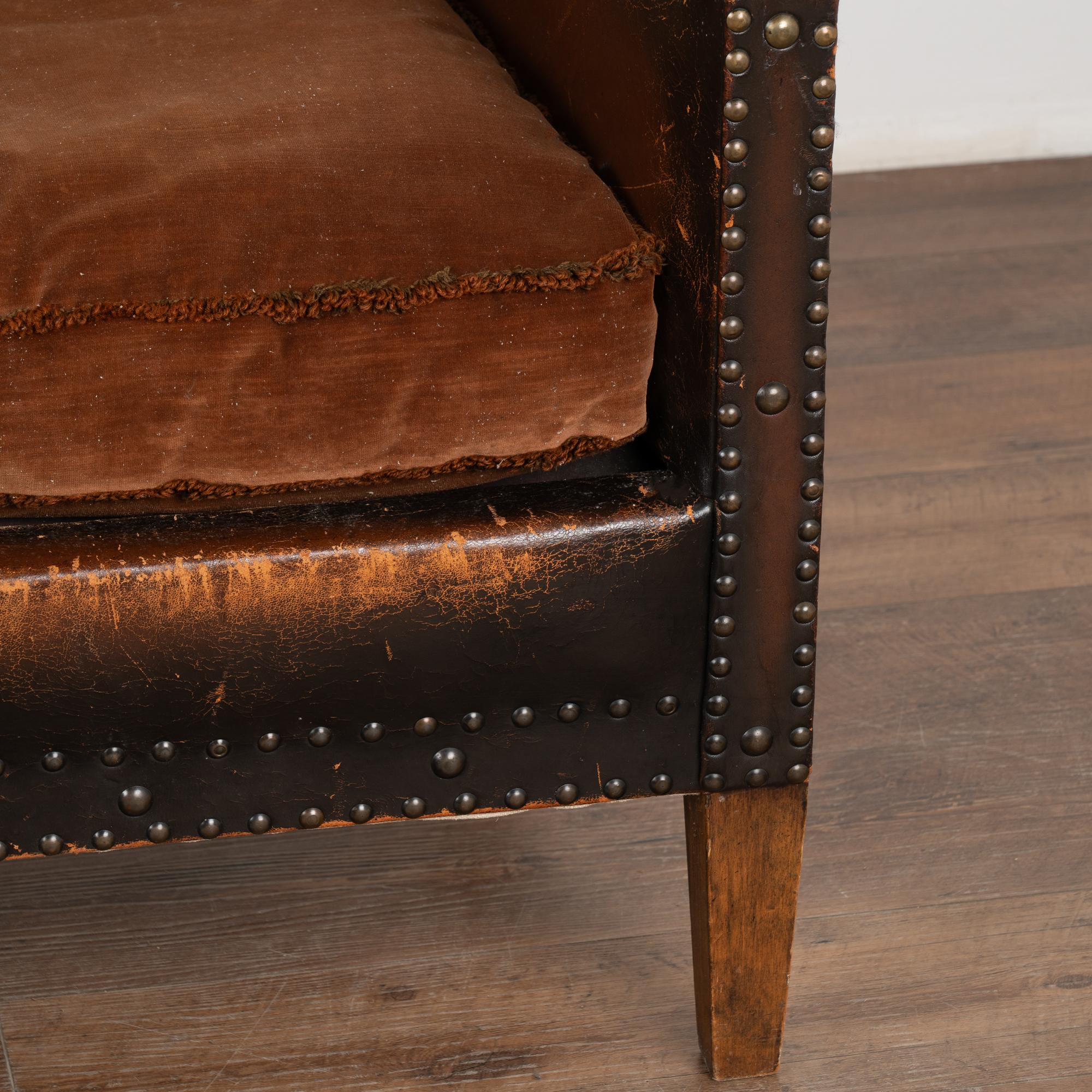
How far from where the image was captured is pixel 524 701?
697 millimetres

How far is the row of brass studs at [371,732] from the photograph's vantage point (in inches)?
26.6

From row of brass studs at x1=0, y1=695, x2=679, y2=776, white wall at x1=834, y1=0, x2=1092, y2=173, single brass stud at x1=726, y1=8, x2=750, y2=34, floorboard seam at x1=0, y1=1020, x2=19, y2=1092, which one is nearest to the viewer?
single brass stud at x1=726, y1=8, x2=750, y2=34

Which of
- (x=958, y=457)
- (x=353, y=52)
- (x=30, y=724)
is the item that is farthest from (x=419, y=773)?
(x=958, y=457)

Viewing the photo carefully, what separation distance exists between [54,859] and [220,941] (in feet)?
0.56

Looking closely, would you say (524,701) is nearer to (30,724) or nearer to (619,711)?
(619,711)

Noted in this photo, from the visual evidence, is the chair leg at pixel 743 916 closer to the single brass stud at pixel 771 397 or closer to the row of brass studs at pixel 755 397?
the row of brass studs at pixel 755 397

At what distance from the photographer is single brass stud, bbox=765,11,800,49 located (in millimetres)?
577

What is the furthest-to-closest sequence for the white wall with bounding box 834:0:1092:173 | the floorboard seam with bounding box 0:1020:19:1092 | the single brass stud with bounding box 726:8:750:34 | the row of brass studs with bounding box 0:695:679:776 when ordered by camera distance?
the white wall with bounding box 834:0:1092:173, the floorboard seam with bounding box 0:1020:19:1092, the row of brass studs with bounding box 0:695:679:776, the single brass stud with bounding box 726:8:750:34

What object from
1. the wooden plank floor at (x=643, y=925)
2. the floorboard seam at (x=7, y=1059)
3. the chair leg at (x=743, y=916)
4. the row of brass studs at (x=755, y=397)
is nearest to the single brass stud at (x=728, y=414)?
the row of brass studs at (x=755, y=397)

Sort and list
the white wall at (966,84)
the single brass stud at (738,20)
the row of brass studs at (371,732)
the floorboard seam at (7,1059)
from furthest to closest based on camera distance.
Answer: the white wall at (966,84), the floorboard seam at (7,1059), the row of brass studs at (371,732), the single brass stud at (738,20)

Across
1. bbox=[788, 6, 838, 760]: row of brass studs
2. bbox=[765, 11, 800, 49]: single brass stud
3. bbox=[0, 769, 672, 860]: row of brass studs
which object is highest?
bbox=[765, 11, 800, 49]: single brass stud

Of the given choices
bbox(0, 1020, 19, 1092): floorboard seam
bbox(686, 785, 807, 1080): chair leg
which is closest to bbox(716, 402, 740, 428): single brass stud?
bbox(686, 785, 807, 1080): chair leg

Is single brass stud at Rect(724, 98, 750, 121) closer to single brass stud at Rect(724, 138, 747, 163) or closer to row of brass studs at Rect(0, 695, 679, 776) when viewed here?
single brass stud at Rect(724, 138, 747, 163)

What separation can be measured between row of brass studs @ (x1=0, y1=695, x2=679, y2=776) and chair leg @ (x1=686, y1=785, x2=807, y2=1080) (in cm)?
8
